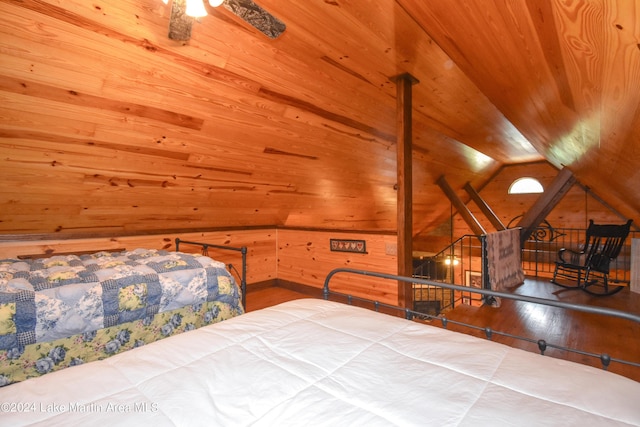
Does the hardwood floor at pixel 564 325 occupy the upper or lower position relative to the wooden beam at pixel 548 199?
lower

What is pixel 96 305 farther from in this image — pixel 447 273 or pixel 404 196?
pixel 447 273

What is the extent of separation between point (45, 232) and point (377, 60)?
345 cm

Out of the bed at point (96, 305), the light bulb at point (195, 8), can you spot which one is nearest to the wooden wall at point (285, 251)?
the bed at point (96, 305)

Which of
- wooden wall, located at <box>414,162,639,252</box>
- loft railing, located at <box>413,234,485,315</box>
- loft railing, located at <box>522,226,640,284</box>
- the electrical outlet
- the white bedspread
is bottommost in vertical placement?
loft railing, located at <box>413,234,485,315</box>

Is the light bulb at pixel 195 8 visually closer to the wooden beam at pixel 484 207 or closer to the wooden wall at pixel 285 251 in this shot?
the wooden wall at pixel 285 251

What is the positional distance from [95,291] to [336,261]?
2796mm

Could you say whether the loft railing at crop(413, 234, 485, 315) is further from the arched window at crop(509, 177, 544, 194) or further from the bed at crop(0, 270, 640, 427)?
the bed at crop(0, 270, 640, 427)

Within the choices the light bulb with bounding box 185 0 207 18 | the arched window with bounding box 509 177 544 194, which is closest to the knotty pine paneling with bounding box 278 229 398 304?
the light bulb with bounding box 185 0 207 18

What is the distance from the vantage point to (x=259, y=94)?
2658 millimetres

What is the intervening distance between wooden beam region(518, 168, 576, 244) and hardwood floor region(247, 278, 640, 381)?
1.41 meters

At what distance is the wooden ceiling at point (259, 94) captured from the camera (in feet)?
4.79

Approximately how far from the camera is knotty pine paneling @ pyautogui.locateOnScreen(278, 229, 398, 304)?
3.75 metres

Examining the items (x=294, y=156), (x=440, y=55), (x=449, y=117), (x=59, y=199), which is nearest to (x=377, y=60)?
(x=440, y=55)

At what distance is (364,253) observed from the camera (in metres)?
3.93
